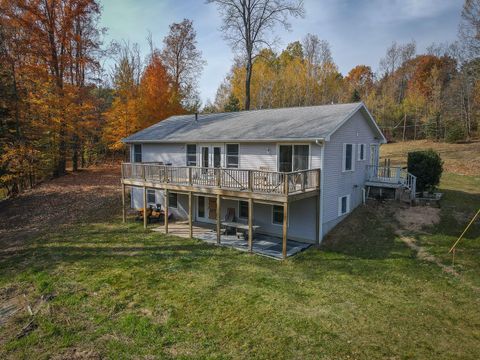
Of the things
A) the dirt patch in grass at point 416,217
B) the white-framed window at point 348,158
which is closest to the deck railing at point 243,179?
the white-framed window at point 348,158

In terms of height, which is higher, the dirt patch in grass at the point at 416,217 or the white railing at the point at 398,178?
the white railing at the point at 398,178

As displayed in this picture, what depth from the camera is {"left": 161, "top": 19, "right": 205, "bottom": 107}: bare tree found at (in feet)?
114

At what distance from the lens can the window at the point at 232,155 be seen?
16484 mm

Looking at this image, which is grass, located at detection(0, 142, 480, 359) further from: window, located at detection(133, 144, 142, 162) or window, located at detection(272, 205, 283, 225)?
window, located at detection(133, 144, 142, 162)

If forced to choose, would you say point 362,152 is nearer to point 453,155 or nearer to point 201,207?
point 201,207

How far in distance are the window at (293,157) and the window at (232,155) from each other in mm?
2573

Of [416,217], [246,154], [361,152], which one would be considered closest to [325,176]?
[246,154]

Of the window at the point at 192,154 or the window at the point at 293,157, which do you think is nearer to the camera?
the window at the point at 293,157

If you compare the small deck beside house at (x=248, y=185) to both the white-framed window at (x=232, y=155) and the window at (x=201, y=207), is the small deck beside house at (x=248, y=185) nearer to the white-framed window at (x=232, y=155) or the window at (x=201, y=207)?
the white-framed window at (x=232, y=155)

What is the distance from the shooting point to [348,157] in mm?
16109

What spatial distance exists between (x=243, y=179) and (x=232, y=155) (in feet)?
9.97

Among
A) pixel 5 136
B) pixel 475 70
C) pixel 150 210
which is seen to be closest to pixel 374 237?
pixel 150 210

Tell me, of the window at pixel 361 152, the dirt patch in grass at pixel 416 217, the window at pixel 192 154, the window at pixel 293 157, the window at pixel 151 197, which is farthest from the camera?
the window at pixel 151 197

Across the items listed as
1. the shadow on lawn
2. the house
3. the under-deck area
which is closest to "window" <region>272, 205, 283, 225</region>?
the house
